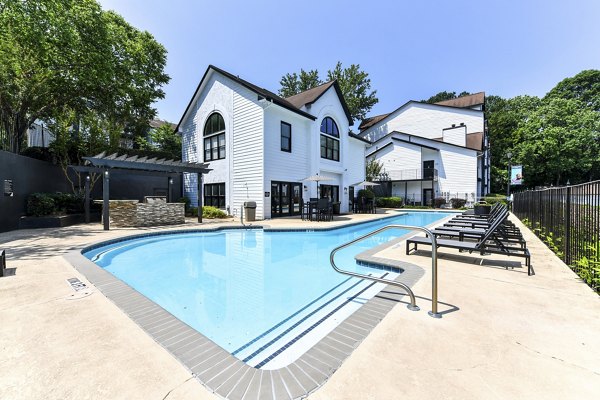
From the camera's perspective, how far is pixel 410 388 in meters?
1.81

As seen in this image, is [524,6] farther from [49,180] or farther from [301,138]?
[49,180]

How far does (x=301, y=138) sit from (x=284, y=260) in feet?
36.3

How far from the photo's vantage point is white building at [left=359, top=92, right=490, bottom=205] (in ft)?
83.8

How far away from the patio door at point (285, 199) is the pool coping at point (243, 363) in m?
11.5

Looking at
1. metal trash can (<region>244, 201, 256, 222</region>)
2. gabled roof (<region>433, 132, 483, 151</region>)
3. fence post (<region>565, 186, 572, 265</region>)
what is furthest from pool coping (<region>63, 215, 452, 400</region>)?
gabled roof (<region>433, 132, 483, 151</region>)

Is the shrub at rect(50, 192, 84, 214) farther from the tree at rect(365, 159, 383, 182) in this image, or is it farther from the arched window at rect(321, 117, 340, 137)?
the tree at rect(365, 159, 383, 182)

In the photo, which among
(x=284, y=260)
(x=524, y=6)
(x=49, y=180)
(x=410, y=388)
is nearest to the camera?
(x=410, y=388)

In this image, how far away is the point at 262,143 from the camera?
13867 millimetres

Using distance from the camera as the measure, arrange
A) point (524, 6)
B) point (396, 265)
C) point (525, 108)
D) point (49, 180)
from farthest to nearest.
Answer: point (525, 108) → point (49, 180) → point (524, 6) → point (396, 265)

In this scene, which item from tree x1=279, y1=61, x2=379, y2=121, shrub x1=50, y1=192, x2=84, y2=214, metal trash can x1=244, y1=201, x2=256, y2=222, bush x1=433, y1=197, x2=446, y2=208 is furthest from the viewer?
tree x1=279, y1=61, x2=379, y2=121

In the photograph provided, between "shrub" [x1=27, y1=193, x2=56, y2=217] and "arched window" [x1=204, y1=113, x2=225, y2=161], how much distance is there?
8.52 m

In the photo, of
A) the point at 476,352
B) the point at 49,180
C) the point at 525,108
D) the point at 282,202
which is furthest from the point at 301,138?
the point at 525,108

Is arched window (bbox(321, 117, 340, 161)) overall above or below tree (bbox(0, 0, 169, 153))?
below

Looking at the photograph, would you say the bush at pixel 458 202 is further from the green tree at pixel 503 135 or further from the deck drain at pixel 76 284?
the deck drain at pixel 76 284
